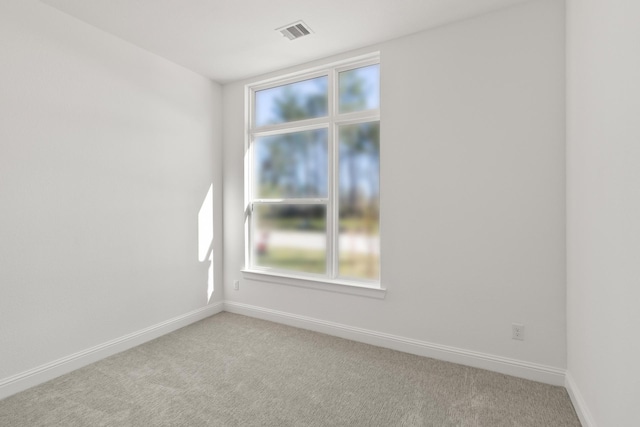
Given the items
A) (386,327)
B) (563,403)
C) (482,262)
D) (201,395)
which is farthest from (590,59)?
(201,395)

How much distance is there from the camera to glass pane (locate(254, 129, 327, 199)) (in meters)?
3.40

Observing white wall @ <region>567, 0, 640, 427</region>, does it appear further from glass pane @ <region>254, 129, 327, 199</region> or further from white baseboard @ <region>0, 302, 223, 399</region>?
white baseboard @ <region>0, 302, 223, 399</region>

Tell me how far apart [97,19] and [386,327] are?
3545mm

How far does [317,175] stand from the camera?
134 inches

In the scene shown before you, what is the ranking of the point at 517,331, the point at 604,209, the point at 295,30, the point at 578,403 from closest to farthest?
the point at 604,209, the point at 578,403, the point at 517,331, the point at 295,30

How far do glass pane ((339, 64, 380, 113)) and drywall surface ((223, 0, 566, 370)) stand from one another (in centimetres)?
18

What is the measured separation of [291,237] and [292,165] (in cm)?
82

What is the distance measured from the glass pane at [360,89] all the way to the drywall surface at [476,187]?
183mm

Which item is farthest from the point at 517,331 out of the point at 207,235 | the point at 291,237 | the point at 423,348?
the point at 207,235

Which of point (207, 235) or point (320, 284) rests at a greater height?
point (207, 235)

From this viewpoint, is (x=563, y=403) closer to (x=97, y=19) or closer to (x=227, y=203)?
(x=227, y=203)

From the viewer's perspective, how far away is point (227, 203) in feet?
12.8

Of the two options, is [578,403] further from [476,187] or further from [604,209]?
[476,187]

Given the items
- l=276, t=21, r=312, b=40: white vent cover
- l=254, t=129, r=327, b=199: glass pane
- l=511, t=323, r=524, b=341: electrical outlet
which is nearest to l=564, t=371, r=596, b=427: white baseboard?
l=511, t=323, r=524, b=341: electrical outlet
